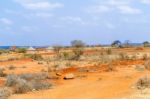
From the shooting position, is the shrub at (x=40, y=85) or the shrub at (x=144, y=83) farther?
the shrub at (x=40, y=85)

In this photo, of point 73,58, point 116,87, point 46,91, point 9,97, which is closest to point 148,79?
point 116,87

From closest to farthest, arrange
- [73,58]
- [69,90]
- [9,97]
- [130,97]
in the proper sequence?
[130,97], [9,97], [69,90], [73,58]

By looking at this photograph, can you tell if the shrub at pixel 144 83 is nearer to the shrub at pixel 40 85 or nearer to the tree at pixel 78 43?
the shrub at pixel 40 85

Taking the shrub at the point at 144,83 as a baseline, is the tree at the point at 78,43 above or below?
above

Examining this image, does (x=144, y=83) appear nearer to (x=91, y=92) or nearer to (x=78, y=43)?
(x=91, y=92)

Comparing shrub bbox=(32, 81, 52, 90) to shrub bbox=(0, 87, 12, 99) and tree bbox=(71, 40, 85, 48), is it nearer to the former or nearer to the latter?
shrub bbox=(0, 87, 12, 99)

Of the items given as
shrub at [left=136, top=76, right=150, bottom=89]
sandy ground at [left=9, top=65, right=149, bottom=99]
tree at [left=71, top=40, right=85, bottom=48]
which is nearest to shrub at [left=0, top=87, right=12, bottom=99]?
sandy ground at [left=9, top=65, right=149, bottom=99]

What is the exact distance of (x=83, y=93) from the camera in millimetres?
18469

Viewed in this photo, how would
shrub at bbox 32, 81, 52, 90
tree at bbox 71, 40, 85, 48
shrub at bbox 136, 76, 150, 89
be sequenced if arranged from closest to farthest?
shrub at bbox 136, 76, 150, 89 → shrub at bbox 32, 81, 52, 90 → tree at bbox 71, 40, 85, 48

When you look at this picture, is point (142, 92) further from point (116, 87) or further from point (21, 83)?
point (21, 83)

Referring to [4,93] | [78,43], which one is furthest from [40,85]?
[78,43]

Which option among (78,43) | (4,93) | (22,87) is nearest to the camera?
(4,93)

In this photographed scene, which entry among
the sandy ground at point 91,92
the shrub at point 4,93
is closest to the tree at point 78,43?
the sandy ground at point 91,92

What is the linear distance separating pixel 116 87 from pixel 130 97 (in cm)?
365
